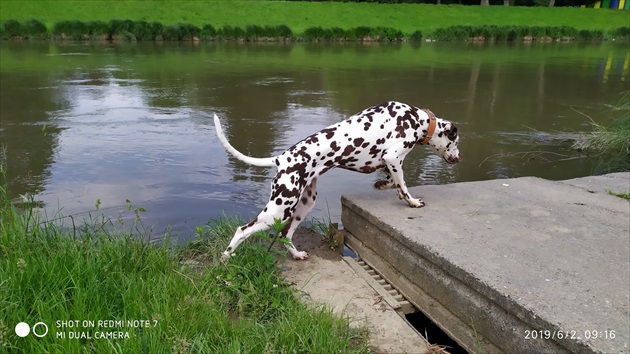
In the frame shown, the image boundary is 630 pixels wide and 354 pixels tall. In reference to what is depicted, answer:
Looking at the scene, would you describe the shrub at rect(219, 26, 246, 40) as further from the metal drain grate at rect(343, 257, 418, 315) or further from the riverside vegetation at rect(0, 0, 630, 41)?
the metal drain grate at rect(343, 257, 418, 315)

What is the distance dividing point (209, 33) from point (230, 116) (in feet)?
59.5

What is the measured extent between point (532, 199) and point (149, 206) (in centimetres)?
403

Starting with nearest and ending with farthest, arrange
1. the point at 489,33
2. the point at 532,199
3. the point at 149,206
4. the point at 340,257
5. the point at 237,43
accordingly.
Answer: the point at 340,257 < the point at 532,199 < the point at 149,206 < the point at 237,43 < the point at 489,33

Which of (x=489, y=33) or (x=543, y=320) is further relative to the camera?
(x=489, y=33)

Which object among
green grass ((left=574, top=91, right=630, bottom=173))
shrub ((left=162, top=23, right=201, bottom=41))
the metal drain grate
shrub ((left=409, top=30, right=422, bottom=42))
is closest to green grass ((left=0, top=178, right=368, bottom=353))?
the metal drain grate

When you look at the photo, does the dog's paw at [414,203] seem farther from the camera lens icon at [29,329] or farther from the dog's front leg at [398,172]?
the camera lens icon at [29,329]

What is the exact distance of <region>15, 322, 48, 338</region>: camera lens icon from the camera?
277cm

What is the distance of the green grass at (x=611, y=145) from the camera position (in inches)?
293

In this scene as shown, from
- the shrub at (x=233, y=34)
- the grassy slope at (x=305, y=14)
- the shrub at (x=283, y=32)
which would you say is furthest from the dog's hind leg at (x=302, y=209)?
the grassy slope at (x=305, y=14)

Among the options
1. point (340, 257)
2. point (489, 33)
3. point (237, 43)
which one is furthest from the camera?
point (489, 33)

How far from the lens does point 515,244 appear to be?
3787mm

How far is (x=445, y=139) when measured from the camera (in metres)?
4.77

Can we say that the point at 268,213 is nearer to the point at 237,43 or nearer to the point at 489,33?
the point at 237,43

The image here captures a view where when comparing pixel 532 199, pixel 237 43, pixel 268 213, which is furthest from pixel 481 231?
pixel 237 43
